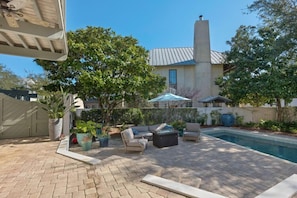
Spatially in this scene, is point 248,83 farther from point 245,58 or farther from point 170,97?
point 170,97

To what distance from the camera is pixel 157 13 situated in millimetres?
15258

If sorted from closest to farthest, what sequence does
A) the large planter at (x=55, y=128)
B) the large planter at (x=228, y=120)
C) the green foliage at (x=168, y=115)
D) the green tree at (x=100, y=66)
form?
1. the large planter at (x=55, y=128)
2. the green tree at (x=100, y=66)
3. the large planter at (x=228, y=120)
4. the green foliage at (x=168, y=115)

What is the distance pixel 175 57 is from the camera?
80.3 feet

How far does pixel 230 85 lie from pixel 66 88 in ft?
42.9

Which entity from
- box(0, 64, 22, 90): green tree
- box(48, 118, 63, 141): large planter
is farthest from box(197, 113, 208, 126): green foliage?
box(0, 64, 22, 90): green tree

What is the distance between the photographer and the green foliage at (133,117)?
50.6 ft

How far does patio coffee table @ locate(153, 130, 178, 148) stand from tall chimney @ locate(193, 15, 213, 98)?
48.2 ft

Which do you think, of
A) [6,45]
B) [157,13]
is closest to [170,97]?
[157,13]

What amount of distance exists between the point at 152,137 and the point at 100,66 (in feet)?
18.7

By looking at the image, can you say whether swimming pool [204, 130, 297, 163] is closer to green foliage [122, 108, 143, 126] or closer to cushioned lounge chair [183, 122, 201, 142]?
cushioned lounge chair [183, 122, 201, 142]

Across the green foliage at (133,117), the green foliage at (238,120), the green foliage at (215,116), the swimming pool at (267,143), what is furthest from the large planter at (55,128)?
the green foliage at (238,120)

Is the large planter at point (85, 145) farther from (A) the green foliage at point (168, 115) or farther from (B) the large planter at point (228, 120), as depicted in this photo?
(B) the large planter at point (228, 120)

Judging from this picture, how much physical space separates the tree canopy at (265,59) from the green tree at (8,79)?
105 ft

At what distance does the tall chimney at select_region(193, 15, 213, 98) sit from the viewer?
2200 centimetres
